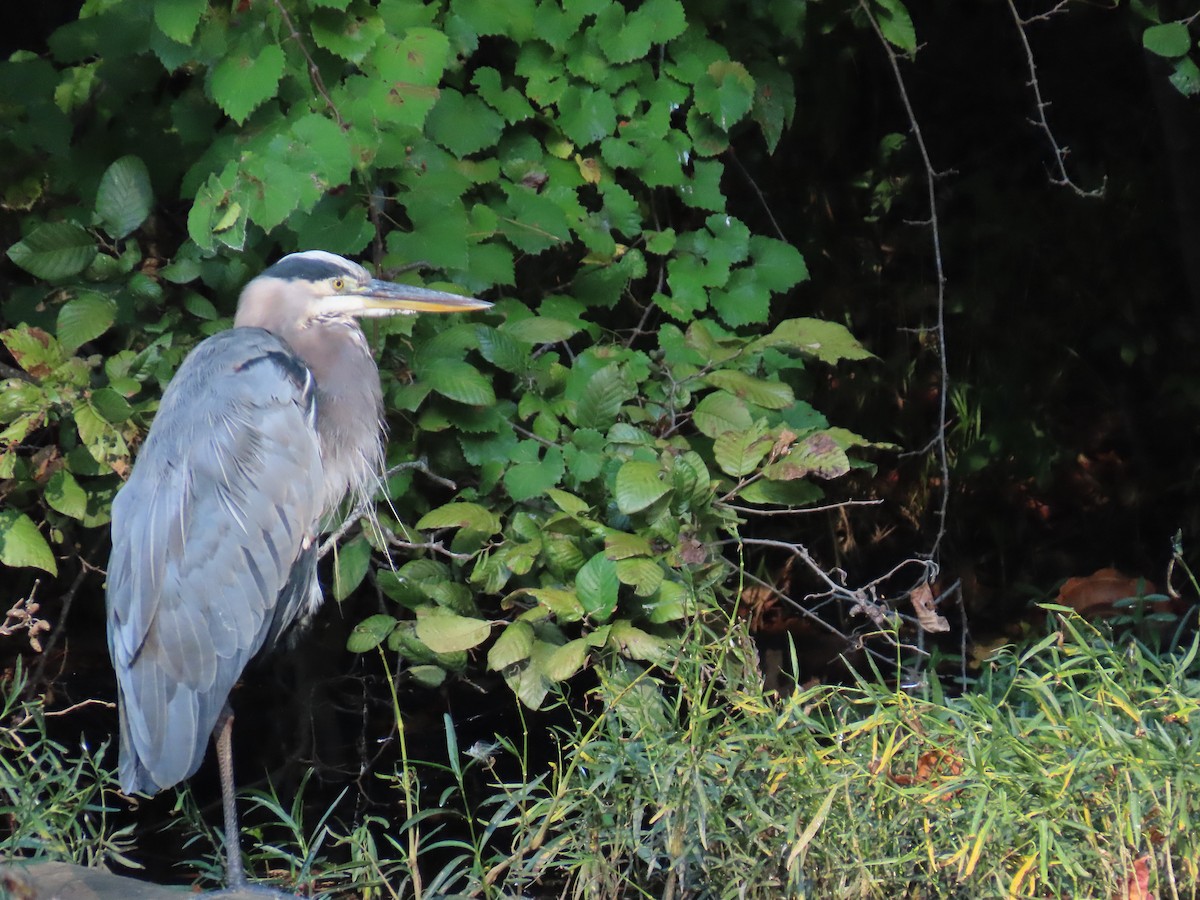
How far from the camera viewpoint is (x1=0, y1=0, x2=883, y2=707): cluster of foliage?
2838 mm

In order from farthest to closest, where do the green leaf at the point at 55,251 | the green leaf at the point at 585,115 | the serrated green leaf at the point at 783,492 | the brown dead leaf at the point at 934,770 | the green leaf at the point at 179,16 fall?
the green leaf at the point at 585,115
the serrated green leaf at the point at 783,492
the green leaf at the point at 55,251
the green leaf at the point at 179,16
the brown dead leaf at the point at 934,770

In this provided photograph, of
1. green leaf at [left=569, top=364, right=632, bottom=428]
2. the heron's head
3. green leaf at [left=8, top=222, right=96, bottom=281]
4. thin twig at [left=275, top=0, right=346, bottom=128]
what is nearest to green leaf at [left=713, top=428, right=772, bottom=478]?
green leaf at [left=569, top=364, right=632, bottom=428]

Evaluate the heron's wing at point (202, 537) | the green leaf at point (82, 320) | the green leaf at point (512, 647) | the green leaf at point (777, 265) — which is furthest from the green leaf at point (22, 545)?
the green leaf at point (777, 265)

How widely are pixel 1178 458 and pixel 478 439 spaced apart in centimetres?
335

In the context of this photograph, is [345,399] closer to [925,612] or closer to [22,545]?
[22,545]

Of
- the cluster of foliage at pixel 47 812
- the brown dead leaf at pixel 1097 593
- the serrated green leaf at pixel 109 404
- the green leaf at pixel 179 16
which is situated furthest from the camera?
the brown dead leaf at pixel 1097 593

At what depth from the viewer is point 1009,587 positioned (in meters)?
5.18

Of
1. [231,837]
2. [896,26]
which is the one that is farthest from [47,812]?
[896,26]

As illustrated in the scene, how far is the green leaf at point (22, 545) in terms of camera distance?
2885mm

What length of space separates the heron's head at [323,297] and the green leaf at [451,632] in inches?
26.2

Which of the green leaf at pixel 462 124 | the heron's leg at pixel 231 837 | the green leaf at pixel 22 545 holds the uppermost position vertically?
the green leaf at pixel 462 124

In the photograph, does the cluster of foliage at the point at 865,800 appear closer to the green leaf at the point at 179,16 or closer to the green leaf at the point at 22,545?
the green leaf at the point at 22,545

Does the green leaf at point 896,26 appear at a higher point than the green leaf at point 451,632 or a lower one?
higher

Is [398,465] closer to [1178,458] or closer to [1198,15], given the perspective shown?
[1198,15]
